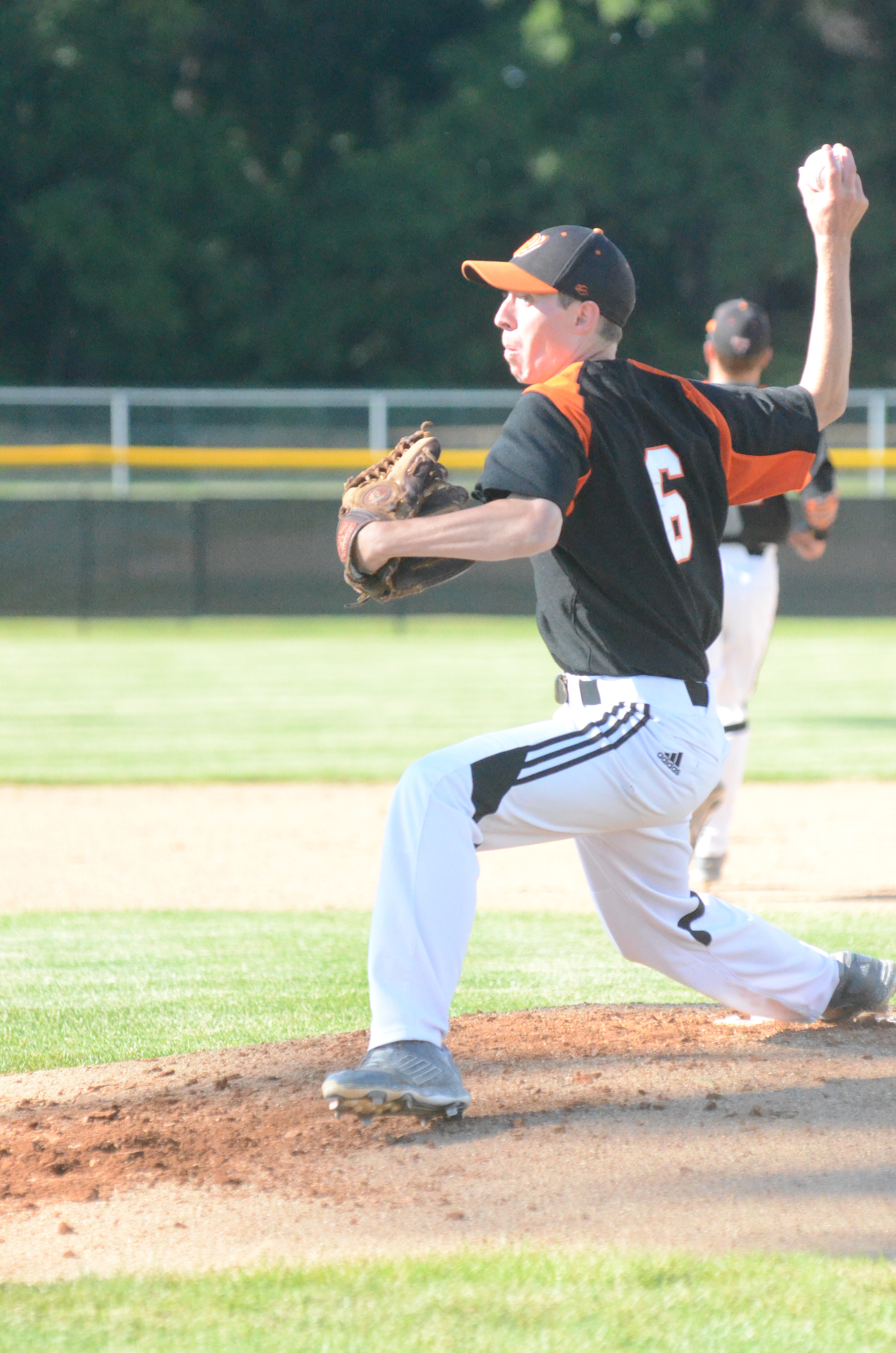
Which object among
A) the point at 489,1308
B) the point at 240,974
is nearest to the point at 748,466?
the point at 489,1308

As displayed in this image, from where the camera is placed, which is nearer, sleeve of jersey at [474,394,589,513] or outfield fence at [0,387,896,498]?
sleeve of jersey at [474,394,589,513]

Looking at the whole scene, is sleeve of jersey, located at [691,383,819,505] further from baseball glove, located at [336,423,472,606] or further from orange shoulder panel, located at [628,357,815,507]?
baseball glove, located at [336,423,472,606]

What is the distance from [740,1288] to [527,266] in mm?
1826

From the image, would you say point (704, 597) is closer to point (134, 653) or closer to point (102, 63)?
point (134, 653)

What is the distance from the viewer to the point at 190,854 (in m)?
6.72

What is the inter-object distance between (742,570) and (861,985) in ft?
8.19

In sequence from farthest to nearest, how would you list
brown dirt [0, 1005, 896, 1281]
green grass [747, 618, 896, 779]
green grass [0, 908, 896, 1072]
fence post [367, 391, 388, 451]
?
fence post [367, 391, 388, 451], green grass [747, 618, 896, 779], green grass [0, 908, 896, 1072], brown dirt [0, 1005, 896, 1281]

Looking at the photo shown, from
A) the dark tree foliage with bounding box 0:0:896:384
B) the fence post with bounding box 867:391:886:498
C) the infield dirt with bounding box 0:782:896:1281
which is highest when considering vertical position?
the dark tree foliage with bounding box 0:0:896:384

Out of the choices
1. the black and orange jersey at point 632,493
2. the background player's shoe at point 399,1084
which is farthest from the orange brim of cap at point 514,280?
the background player's shoe at point 399,1084

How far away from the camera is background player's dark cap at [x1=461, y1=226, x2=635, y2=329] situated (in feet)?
9.80

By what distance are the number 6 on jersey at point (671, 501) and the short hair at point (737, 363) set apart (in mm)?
2670

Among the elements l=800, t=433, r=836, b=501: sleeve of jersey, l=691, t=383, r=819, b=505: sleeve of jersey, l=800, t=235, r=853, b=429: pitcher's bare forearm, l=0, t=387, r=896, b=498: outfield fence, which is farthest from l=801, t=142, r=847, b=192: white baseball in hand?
l=0, t=387, r=896, b=498: outfield fence

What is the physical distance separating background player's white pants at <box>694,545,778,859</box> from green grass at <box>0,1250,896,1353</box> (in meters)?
3.42

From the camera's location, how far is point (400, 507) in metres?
2.89
